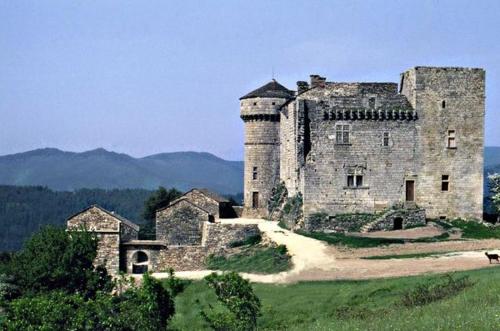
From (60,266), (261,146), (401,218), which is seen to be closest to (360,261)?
(401,218)

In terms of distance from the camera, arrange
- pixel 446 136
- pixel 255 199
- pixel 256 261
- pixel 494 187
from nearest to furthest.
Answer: pixel 256 261, pixel 446 136, pixel 494 187, pixel 255 199

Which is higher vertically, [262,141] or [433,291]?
[262,141]

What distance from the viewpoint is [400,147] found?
49.7 m

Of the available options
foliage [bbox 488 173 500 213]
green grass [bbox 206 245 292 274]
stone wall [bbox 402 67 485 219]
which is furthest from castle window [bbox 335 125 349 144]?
foliage [bbox 488 173 500 213]

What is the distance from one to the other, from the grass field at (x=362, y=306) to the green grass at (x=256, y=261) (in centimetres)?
A: 313

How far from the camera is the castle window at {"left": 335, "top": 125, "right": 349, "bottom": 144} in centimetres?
4953

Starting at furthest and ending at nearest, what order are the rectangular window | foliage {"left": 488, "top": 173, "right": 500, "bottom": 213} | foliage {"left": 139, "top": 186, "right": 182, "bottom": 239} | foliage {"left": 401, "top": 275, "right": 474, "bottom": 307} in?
foliage {"left": 139, "top": 186, "right": 182, "bottom": 239}, the rectangular window, foliage {"left": 488, "top": 173, "right": 500, "bottom": 213}, foliage {"left": 401, "top": 275, "right": 474, "bottom": 307}

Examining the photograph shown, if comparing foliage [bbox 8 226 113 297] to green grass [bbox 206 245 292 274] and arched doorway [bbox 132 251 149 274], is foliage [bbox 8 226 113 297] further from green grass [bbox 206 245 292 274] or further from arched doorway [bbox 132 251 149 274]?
green grass [bbox 206 245 292 274]

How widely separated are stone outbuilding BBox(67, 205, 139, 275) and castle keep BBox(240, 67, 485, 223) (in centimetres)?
1187

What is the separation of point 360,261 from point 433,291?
11.8 m

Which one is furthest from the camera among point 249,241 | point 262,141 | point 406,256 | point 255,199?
point 255,199

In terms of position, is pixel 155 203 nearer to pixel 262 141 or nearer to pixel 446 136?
pixel 262 141

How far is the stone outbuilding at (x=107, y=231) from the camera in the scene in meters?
52.7

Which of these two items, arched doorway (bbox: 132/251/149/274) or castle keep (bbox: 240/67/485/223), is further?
arched doorway (bbox: 132/251/149/274)
